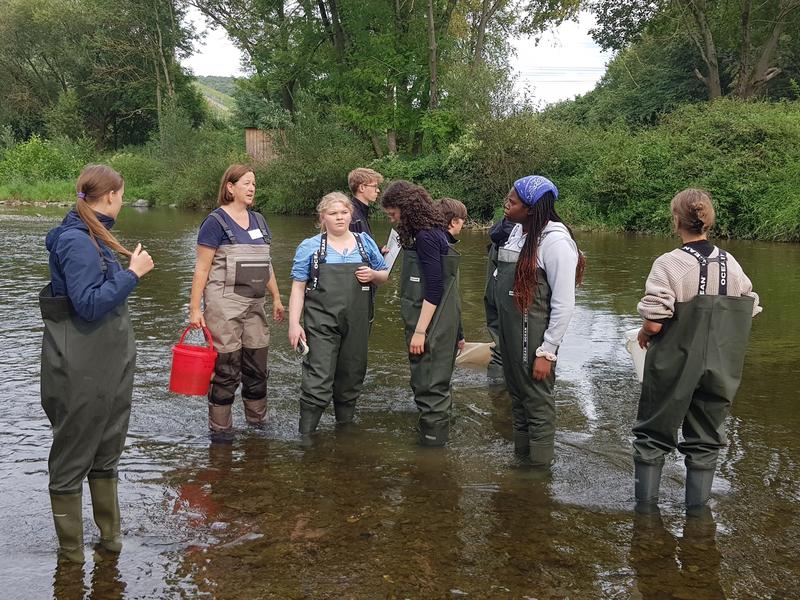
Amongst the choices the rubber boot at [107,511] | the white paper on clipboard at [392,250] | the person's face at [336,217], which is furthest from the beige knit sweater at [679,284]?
the rubber boot at [107,511]

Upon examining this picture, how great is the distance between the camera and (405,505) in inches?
178

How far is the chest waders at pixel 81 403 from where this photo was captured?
360 cm

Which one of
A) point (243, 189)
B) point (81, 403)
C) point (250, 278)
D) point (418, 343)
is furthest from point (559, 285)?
point (81, 403)

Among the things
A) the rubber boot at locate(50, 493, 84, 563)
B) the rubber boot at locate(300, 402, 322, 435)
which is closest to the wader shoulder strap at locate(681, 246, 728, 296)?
the rubber boot at locate(300, 402, 322, 435)

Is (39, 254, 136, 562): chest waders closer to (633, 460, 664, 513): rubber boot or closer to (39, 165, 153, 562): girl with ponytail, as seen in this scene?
(39, 165, 153, 562): girl with ponytail

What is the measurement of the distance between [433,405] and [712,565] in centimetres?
220

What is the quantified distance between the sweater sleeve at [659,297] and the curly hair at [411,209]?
1.64 m

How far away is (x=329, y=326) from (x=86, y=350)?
2119 mm

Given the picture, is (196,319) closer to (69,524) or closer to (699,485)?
(69,524)

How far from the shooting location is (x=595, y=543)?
4.04 m

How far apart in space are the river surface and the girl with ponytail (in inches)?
16.3

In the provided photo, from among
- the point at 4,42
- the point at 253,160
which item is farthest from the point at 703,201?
the point at 4,42

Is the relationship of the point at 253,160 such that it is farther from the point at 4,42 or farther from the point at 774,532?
the point at 774,532

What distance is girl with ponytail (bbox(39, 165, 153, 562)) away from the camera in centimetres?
356
